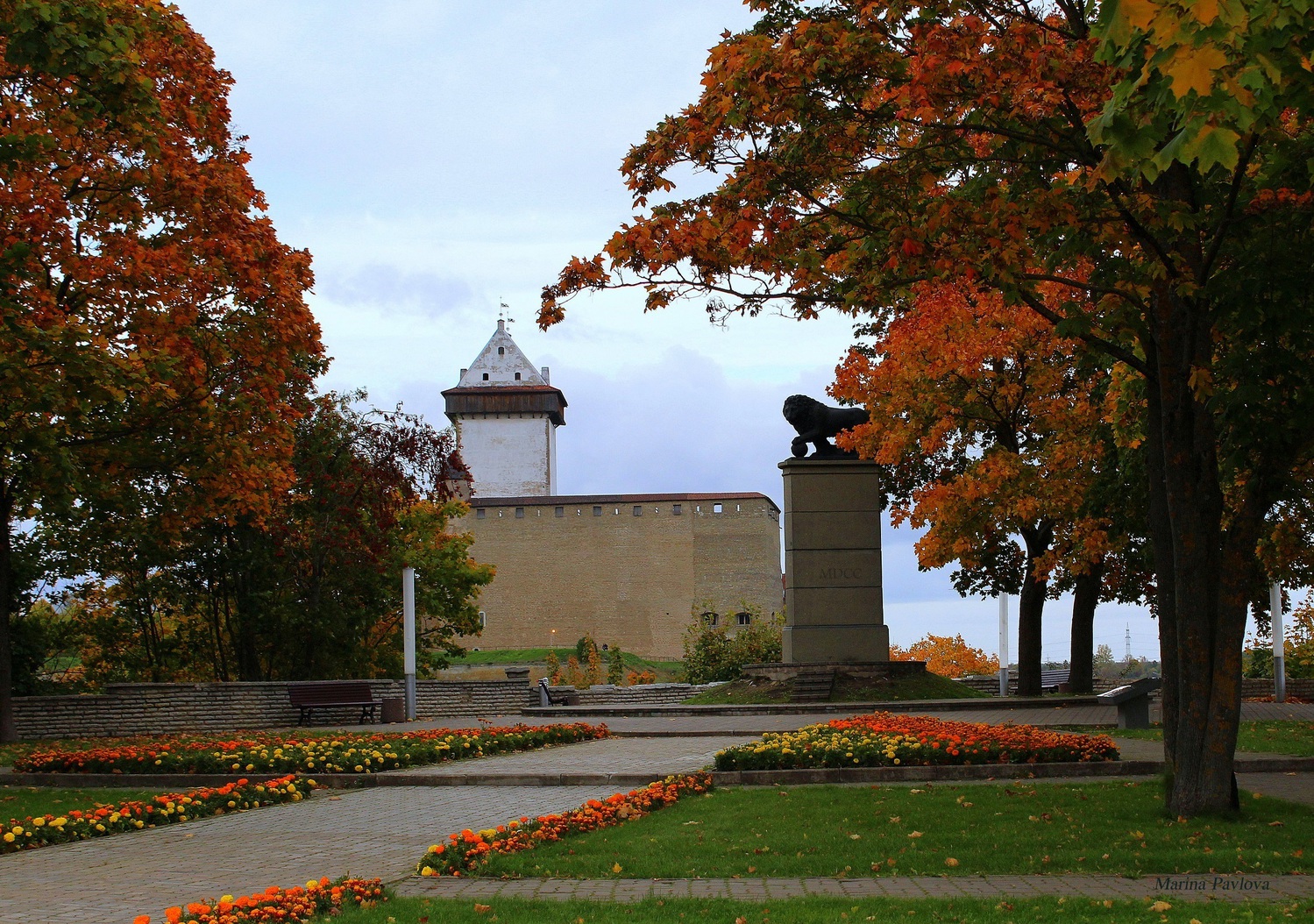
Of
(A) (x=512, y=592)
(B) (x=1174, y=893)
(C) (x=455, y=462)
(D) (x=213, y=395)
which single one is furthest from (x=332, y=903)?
(A) (x=512, y=592)

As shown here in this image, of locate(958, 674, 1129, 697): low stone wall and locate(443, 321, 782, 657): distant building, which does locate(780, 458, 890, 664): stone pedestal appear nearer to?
locate(958, 674, 1129, 697): low stone wall

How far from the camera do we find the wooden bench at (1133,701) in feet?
52.4

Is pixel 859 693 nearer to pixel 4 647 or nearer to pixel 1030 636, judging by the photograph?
pixel 1030 636

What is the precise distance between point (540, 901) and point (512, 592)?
58515 millimetres

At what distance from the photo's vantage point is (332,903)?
20.5ft

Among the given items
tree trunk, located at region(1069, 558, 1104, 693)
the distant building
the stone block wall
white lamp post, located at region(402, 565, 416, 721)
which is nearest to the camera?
the stone block wall

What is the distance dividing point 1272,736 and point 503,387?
69411 millimetres

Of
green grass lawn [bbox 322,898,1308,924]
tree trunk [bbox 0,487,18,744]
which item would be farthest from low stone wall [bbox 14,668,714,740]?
green grass lawn [bbox 322,898,1308,924]

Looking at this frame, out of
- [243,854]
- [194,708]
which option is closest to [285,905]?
[243,854]

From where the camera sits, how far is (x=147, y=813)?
9.99 meters

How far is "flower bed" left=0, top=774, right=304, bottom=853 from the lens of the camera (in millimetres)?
9000

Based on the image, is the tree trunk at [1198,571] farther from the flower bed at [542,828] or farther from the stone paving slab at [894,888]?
the flower bed at [542,828]

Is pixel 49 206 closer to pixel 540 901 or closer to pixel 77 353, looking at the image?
pixel 77 353

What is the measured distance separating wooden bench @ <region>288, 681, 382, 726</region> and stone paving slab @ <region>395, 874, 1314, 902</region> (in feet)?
48.9
